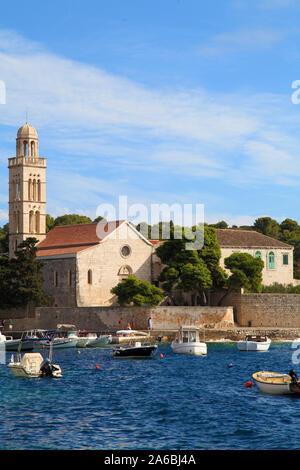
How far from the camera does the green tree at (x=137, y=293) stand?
259 feet

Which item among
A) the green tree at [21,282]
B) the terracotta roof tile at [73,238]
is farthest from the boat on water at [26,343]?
the terracotta roof tile at [73,238]

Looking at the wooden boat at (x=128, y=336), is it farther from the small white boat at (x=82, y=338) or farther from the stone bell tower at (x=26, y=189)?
the stone bell tower at (x=26, y=189)

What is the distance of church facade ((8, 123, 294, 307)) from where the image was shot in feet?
269

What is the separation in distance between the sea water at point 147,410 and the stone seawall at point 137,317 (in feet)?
76.6

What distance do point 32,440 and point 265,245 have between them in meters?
64.3

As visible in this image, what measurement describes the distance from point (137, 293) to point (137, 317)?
2.41m

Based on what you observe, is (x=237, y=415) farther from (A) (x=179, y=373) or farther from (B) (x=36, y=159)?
(B) (x=36, y=159)

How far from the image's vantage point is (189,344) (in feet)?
204

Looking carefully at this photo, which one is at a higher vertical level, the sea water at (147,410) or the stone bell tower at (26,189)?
the stone bell tower at (26,189)

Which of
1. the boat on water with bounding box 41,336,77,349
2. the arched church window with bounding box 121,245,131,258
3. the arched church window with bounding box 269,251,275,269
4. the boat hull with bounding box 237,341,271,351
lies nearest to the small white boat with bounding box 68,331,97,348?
the boat on water with bounding box 41,336,77,349

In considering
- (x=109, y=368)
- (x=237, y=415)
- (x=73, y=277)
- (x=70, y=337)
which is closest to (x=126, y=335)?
(x=70, y=337)

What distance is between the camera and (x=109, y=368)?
5300 centimetres

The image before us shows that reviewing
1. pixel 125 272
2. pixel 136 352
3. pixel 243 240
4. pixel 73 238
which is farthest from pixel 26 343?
pixel 243 240

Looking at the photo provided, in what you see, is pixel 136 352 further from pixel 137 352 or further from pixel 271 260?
pixel 271 260
